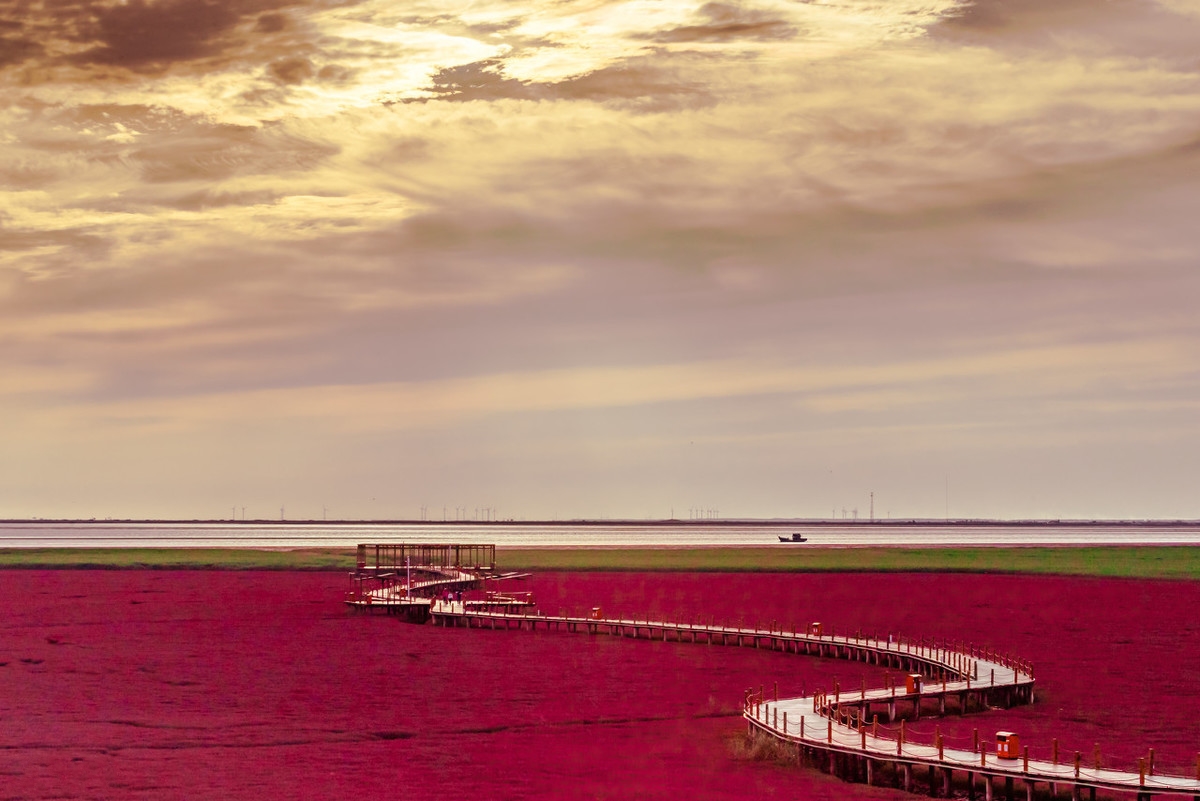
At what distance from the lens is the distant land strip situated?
13800 centimetres

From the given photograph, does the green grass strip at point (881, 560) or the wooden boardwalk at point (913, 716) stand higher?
the wooden boardwalk at point (913, 716)

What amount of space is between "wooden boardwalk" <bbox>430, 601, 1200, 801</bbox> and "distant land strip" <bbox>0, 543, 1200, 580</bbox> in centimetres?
7332

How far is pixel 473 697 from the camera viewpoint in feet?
163

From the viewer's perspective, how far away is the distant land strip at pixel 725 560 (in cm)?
13800

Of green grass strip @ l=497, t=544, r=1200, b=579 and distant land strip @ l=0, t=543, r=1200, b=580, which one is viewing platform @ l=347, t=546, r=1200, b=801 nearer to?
distant land strip @ l=0, t=543, r=1200, b=580

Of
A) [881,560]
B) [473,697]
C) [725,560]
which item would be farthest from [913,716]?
[881,560]

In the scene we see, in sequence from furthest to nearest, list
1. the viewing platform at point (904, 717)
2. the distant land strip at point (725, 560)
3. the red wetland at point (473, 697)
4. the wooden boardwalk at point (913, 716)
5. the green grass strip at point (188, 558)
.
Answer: the green grass strip at point (188, 558) → the distant land strip at point (725, 560) → the red wetland at point (473, 697) → the viewing platform at point (904, 717) → the wooden boardwalk at point (913, 716)

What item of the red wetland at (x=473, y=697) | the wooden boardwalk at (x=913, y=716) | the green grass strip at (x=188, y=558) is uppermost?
the wooden boardwalk at (x=913, y=716)

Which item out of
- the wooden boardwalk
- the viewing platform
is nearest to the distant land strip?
the viewing platform

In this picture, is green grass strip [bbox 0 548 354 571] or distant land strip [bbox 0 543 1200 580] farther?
green grass strip [bbox 0 548 354 571]

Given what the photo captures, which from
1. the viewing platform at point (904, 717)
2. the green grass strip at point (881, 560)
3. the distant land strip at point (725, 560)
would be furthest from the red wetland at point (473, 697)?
the distant land strip at point (725, 560)

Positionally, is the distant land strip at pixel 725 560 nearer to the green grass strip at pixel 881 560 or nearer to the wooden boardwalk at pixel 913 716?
the green grass strip at pixel 881 560

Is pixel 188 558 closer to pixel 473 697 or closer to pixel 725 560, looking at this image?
pixel 725 560

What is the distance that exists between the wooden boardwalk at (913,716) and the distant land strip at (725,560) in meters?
73.3
